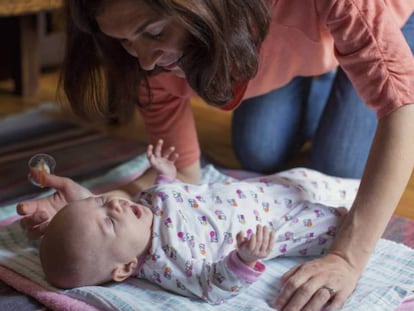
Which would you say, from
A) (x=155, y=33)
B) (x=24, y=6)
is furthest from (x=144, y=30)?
(x=24, y=6)

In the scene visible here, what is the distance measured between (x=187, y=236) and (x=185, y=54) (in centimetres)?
29

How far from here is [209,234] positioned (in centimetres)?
111

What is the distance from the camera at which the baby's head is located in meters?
1.01

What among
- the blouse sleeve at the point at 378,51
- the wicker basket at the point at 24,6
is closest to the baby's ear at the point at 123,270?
the blouse sleeve at the point at 378,51

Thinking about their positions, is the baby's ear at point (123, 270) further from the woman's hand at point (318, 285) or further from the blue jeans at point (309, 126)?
the blue jeans at point (309, 126)

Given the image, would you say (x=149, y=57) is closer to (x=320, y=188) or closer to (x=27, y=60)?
(x=320, y=188)

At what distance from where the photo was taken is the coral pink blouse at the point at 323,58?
104 cm

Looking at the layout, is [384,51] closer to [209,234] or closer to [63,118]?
[209,234]

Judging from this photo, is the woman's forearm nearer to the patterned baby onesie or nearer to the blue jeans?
the patterned baby onesie

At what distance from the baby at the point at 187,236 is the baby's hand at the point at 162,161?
21mm

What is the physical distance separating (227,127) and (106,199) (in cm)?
103


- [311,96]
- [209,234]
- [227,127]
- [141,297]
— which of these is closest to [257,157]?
[311,96]

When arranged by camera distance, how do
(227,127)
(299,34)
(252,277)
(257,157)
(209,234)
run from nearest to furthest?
(252,277), (209,234), (299,34), (257,157), (227,127)

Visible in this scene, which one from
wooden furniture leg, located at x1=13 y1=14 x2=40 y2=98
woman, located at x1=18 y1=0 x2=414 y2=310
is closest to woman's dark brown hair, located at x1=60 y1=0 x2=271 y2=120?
woman, located at x1=18 y1=0 x2=414 y2=310
